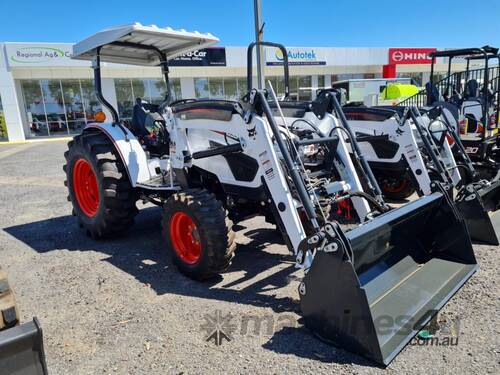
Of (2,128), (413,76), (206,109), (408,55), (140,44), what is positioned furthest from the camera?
(413,76)

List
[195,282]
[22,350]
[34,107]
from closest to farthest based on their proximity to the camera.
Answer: [22,350] → [195,282] → [34,107]

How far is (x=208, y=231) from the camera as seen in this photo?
3.61 meters

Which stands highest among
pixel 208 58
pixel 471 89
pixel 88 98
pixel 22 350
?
pixel 208 58

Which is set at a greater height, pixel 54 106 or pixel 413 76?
pixel 413 76

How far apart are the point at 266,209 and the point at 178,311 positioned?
1.44 metres

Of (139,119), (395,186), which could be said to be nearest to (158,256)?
(139,119)

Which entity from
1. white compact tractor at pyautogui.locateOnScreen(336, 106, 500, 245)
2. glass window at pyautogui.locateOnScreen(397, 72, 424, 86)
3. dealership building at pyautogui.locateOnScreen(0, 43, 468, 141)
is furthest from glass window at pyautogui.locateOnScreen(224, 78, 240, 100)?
white compact tractor at pyautogui.locateOnScreen(336, 106, 500, 245)

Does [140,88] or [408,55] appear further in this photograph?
[408,55]

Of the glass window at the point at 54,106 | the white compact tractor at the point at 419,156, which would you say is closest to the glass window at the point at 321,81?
the glass window at the point at 54,106

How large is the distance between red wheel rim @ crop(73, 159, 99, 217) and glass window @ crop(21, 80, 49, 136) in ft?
60.8

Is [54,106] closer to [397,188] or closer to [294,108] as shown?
[397,188]

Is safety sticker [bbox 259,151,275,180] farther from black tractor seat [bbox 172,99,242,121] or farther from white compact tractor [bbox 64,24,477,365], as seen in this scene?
black tractor seat [bbox 172,99,242,121]

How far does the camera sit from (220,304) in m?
3.51

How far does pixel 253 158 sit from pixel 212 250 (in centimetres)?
92
